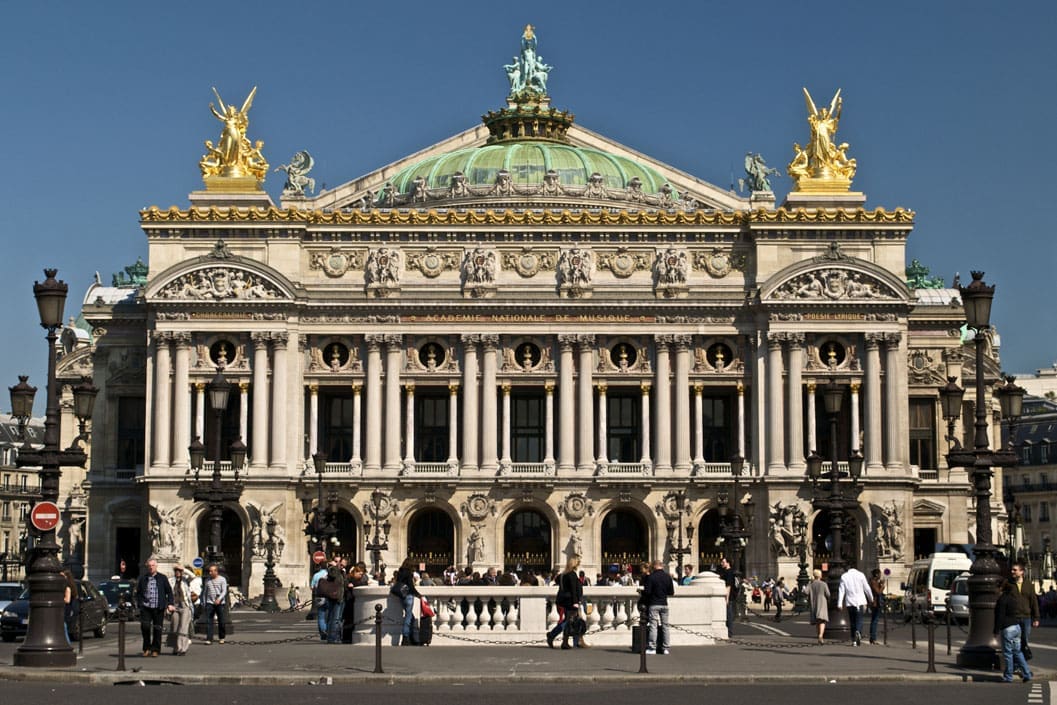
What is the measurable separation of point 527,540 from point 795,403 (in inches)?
575

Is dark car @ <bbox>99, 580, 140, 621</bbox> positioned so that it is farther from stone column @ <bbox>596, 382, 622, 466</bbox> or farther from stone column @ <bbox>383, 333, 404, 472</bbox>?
stone column @ <bbox>596, 382, 622, 466</bbox>

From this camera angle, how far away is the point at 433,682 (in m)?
37.8

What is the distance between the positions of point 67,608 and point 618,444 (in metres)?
52.1

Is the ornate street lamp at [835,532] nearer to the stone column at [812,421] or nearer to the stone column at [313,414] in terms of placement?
the stone column at [812,421]

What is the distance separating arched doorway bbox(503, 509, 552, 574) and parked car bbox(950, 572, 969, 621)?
28.8 m

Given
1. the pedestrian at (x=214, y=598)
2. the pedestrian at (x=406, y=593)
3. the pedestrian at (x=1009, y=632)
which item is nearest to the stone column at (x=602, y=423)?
the pedestrian at (x=214, y=598)

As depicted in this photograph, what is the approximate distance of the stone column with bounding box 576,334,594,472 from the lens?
9281cm

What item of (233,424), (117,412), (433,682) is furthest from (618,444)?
(433,682)

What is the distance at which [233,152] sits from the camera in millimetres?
96625

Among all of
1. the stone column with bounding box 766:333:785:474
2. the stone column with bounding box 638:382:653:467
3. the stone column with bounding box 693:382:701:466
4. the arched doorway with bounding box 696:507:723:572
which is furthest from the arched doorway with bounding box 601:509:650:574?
the stone column with bounding box 766:333:785:474

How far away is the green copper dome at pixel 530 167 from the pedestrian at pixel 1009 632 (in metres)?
73.4

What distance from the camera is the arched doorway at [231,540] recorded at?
9162 centimetres

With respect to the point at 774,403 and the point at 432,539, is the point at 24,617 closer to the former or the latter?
the point at 432,539

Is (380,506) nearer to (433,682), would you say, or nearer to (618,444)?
(618,444)
